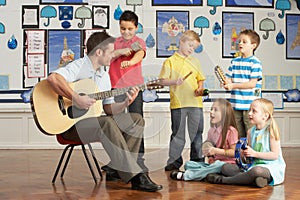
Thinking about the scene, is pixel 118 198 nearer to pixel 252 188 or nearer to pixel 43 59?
pixel 252 188

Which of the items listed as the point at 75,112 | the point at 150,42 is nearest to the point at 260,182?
the point at 75,112

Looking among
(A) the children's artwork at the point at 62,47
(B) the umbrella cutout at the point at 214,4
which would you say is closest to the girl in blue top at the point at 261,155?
(B) the umbrella cutout at the point at 214,4

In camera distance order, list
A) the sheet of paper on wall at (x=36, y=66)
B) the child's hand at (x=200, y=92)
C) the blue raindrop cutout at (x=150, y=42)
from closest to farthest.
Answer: the child's hand at (x=200, y=92), the blue raindrop cutout at (x=150, y=42), the sheet of paper on wall at (x=36, y=66)

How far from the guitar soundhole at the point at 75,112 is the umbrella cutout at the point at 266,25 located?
3687mm

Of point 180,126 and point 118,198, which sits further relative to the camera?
point 180,126

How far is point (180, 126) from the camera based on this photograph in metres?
4.38

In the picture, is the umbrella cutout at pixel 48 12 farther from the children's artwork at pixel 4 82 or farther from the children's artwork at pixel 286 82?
the children's artwork at pixel 286 82

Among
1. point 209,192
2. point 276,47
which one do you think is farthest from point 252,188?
point 276,47

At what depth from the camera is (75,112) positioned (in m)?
3.59

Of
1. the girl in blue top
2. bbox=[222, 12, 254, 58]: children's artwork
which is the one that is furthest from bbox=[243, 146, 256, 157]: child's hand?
bbox=[222, 12, 254, 58]: children's artwork

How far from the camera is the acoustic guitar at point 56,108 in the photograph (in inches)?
140

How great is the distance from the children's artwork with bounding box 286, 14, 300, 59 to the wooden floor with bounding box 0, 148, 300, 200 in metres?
2.41

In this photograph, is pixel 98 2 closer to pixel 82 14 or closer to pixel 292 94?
pixel 82 14

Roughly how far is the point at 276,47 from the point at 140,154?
147 inches
